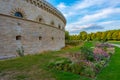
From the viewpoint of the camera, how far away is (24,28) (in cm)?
1481

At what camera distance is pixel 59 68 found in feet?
24.1

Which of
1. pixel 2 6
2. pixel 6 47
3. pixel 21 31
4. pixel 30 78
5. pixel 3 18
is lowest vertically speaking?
pixel 30 78

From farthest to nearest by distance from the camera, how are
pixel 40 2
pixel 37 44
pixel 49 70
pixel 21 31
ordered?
pixel 40 2, pixel 37 44, pixel 21 31, pixel 49 70

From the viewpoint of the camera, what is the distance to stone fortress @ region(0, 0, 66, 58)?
12686 mm

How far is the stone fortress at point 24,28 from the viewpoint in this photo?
1269cm

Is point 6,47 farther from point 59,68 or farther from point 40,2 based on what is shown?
point 40,2

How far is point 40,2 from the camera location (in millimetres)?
19750

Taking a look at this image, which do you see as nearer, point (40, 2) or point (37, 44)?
point (37, 44)

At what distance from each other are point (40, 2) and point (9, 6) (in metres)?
6.26

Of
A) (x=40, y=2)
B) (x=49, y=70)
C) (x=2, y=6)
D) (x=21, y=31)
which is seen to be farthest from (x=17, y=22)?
(x=49, y=70)

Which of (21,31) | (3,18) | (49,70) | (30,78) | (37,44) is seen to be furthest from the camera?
(37,44)

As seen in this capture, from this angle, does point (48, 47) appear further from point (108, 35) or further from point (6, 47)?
point (108, 35)

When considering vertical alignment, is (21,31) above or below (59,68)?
above

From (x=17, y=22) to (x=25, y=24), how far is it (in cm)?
123
